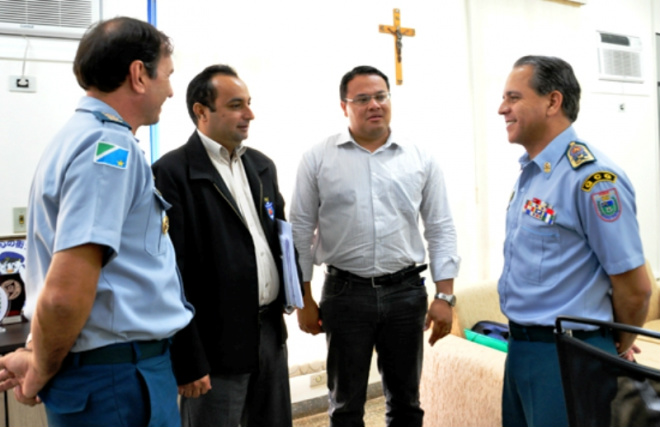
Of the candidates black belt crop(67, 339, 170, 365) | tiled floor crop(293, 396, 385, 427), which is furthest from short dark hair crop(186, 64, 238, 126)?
tiled floor crop(293, 396, 385, 427)

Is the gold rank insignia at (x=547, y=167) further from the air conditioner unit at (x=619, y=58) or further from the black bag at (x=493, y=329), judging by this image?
the air conditioner unit at (x=619, y=58)

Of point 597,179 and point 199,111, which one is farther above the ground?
point 199,111

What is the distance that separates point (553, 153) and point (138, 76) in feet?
3.43

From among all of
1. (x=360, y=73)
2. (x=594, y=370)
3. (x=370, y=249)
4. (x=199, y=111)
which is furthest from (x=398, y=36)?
(x=594, y=370)

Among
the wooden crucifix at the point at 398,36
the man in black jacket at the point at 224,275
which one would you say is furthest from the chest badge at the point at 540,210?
the wooden crucifix at the point at 398,36

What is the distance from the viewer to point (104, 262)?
966mm

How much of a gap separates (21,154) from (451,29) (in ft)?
8.50

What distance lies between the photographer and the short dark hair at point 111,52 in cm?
105

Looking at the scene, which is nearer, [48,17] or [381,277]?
[381,277]

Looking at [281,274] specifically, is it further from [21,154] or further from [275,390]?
[21,154]

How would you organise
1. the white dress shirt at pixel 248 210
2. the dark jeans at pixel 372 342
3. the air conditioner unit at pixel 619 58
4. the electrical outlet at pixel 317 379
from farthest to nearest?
the air conditioner unit at pixel 619 58 < the electrical outlet at pixel 317 379 < the dark jeans at pixel 372 342 < the white dress shirt at pixel 248 210

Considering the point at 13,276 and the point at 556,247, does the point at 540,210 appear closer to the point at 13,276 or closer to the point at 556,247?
the point at 556,247

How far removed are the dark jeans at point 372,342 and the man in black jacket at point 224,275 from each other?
31cm

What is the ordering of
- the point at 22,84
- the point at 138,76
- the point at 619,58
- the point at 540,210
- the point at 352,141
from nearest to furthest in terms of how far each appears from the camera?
the point at 138,76 < the point at 540,210 < the point at 352,141 < the point at 22,84 < the point at 619,58
